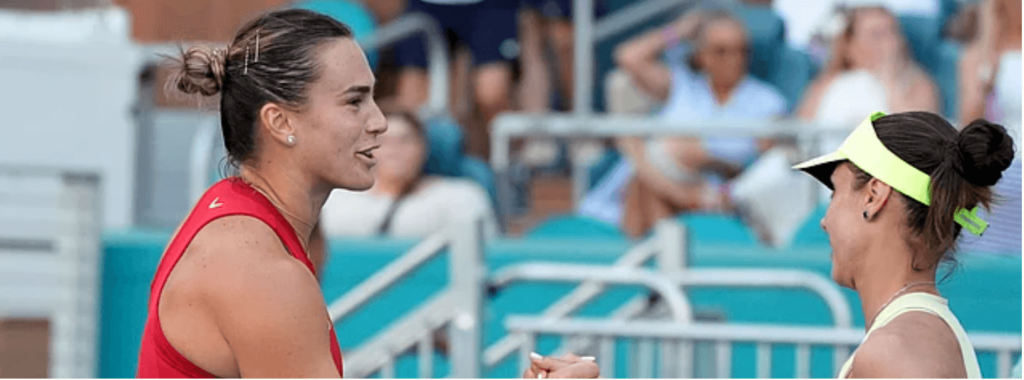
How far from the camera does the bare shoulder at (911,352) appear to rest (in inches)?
84.9

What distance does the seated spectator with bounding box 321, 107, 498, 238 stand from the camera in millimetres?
6457

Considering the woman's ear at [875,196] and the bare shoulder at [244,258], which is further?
the woman's ear at [875,196]

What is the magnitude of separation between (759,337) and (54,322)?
10.4 feet

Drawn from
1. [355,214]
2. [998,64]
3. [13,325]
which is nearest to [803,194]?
[998,64]

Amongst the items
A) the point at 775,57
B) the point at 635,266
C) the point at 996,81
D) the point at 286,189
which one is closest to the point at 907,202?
the point at 286,189

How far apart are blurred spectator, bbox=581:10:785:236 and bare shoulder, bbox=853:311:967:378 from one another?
177 inches

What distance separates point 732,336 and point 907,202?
180 cm

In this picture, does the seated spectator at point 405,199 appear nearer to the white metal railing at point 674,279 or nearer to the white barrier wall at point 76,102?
the white barrier wall at point 76,102

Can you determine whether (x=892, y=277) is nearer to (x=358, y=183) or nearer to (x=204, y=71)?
(x=358, y=183)

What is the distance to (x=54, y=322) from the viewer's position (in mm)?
6129

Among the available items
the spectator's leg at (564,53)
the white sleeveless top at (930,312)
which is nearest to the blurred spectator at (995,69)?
the spectator's leg at (564,53)

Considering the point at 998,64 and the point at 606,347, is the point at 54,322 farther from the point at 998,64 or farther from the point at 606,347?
the point at 998,64

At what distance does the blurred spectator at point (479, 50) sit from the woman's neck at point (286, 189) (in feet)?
17.6

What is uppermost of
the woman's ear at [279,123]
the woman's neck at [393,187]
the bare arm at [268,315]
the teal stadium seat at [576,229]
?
the woman's ear at [279,123]
